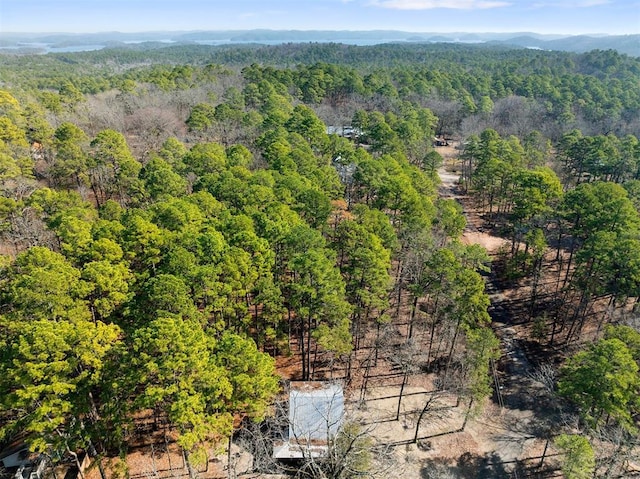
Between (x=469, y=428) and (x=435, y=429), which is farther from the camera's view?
(x=469, y=428)

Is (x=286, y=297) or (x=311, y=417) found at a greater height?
(x=286, y=297)

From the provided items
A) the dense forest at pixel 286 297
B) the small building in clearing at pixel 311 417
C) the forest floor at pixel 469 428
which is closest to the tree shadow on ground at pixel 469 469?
the forest floor at pixel 469 428

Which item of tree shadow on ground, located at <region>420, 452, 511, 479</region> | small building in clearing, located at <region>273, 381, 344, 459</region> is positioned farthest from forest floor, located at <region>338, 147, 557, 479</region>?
small building in clearing, located at <region>273, 381, 344, 459</region>

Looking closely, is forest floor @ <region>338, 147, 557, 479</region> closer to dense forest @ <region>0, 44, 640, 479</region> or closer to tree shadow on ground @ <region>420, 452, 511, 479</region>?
tree shadow on ground @ <region>420, 452, 511, 479</region>

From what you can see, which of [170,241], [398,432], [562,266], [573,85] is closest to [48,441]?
[170,241]

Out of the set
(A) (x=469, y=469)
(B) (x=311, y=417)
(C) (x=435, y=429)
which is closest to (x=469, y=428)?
(C) (x=435, y=429)

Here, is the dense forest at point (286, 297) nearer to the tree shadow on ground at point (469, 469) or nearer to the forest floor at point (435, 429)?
the tree shadow on ground at point (469, 469)

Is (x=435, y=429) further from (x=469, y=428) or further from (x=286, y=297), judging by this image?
(x=286, y=297)

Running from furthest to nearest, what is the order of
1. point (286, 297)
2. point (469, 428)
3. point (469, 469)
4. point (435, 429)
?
point (286, 297), point (469, 428), point (435, 429), point (469, 469)
